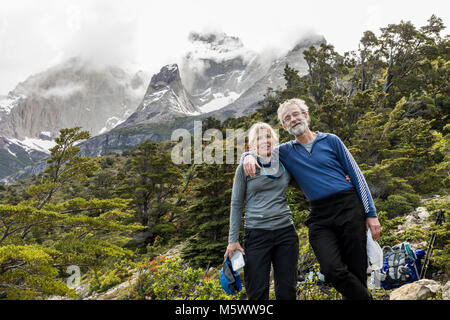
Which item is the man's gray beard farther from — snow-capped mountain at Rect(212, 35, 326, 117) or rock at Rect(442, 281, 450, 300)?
snow-capped mountain at Rect(212, 35, 326, 117)

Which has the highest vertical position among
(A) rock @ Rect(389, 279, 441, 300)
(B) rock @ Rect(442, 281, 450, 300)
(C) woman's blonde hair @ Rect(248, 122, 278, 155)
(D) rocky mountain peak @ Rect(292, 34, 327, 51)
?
(D) rocky mountain peak @ Rect(292, 34, 327, 51)

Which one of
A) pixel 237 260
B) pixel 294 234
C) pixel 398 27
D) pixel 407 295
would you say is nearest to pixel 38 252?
pixel 237 260

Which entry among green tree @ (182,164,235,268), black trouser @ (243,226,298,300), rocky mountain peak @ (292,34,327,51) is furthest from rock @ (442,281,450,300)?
rocky mountain peak @ (292,34,327,51)

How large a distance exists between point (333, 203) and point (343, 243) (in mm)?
311

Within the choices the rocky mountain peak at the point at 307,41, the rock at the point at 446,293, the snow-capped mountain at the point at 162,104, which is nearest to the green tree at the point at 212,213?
the rock at the point at 446,293

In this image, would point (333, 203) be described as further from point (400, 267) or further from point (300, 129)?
point (400, 267)

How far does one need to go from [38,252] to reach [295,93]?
19594 mm

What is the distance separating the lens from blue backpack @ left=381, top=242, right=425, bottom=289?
3.38 meters

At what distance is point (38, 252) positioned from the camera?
4.10 m

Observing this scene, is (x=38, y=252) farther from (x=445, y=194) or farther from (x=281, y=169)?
(x=445, y=194)

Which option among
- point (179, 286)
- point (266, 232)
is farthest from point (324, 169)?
point (179, 286)

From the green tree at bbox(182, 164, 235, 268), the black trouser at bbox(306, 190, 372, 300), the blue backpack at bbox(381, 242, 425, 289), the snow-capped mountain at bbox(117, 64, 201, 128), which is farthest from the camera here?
the snow-capped mountain at bbox(117, 64, 201, 128)

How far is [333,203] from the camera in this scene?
1961 millimetres

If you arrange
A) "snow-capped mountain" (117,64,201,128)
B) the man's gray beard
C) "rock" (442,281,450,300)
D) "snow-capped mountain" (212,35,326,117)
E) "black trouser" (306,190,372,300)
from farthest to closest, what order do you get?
"snow-capped mountain" (117,64,201,128) → "snow-capped mountain" (212,35,326,117) → "rock" (442,281,450,300) → the man's gray beard → "black trouser" (306,190,372,300)
